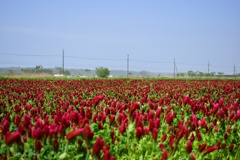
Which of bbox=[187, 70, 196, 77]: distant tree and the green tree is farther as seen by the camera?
bbox=[187, 70, 196, 77]: distant tree

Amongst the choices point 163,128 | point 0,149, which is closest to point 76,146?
point 0,149

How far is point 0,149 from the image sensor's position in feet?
9.21

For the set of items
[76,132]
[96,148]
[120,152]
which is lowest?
[120,152]

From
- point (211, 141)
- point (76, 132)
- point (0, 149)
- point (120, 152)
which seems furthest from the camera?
point (211, 141)

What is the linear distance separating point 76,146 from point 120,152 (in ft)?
1.86

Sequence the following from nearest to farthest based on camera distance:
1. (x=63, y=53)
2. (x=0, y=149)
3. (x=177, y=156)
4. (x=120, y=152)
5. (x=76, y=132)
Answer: (x=76, y=132) < (x=0, y=149) < (x=177, y=156) < (x=120, y=152) < (x=63, y=53)

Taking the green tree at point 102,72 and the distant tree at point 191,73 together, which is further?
the distant tree at point 191,73

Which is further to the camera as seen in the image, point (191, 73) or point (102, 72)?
point (191, 73)

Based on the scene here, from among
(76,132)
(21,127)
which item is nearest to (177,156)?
(76,132)

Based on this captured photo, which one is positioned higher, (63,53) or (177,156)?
(63,53)

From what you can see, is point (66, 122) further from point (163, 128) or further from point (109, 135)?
point (163, 128)

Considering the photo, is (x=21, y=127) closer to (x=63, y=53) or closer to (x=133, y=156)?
(x=133, y=156)

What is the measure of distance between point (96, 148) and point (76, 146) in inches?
29.0

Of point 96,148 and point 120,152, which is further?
point 120,152
